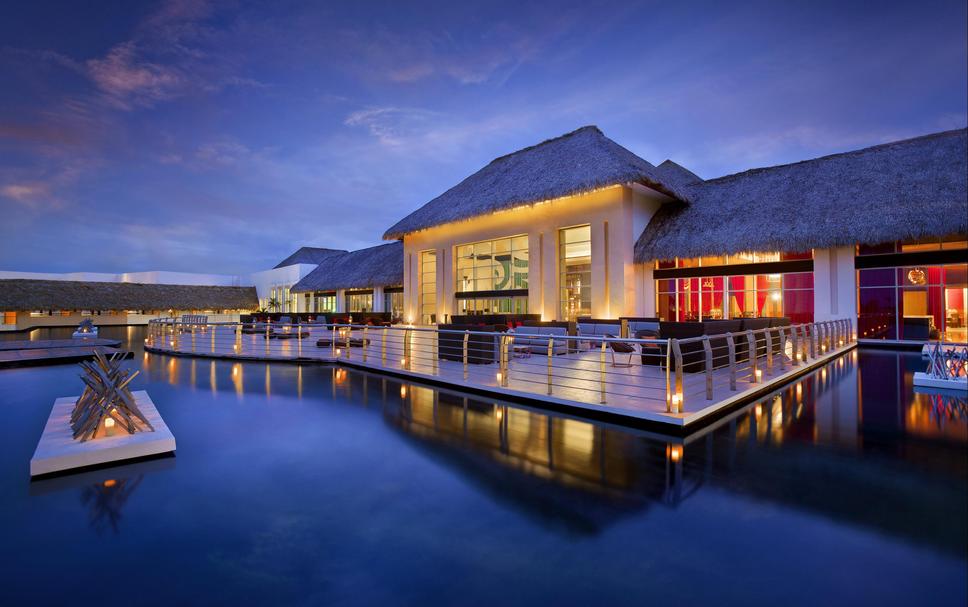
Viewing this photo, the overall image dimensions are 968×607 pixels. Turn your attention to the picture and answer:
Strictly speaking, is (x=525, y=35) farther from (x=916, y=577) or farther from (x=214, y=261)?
(x=214, y=261)

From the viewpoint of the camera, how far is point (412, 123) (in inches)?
1282

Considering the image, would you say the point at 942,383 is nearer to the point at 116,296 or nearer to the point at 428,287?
the point at 428,287

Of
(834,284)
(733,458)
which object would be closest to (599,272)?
(834,284)

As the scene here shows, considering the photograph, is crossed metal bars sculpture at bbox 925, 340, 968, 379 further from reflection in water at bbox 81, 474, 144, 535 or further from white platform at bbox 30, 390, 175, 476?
white platform at bbox 30, 390, 175, 476

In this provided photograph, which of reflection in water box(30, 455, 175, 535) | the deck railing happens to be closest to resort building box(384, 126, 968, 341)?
the deck railing

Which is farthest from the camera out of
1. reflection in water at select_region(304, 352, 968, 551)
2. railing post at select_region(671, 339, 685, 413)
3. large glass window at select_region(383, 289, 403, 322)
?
large glass window at select_region(383, 289, 403, 322)

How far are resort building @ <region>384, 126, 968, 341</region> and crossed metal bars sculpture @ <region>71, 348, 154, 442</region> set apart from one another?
11885 millimetres

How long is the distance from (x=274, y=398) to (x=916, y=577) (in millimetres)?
7237

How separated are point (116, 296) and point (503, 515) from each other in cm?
4324

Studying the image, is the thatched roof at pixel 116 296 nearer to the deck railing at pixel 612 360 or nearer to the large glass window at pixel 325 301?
the large glass window at pixel 325 301

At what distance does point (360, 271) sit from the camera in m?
29.5

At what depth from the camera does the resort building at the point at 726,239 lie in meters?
13.4

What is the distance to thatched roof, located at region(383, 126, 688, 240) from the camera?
50.2ft

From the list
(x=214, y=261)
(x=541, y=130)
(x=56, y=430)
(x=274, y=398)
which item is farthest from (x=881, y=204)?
(x=541, y=130)
